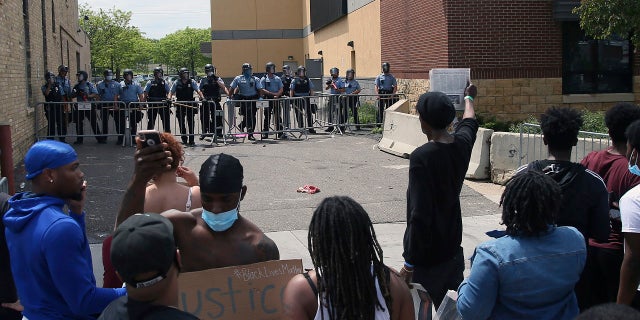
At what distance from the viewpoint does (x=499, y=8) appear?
1661 centimetres

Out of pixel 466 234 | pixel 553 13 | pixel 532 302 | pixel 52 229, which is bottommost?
pixel 466 234

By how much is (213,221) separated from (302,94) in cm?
1748

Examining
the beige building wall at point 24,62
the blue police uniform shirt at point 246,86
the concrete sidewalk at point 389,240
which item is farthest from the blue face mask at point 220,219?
the blue police uniform shirt at point 246,86

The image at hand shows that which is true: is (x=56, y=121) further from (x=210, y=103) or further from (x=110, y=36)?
(x=110, y=36)

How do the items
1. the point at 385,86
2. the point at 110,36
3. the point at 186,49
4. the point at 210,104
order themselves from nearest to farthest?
the point at 210,104 → the point at 385,86 → the point at 110,36 → the point at 186,49

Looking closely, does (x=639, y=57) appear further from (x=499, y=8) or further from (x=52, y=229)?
(x=52, y=229)

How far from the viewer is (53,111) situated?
58.4 feet

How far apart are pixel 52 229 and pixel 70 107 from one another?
16.0m

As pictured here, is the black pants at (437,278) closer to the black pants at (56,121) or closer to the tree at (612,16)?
the tree at (612,16)

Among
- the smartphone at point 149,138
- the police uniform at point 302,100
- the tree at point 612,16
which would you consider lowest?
the smartphone at point 149,138

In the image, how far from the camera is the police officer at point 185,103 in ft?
58.2

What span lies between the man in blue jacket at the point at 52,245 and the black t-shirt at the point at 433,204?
179 centimetres

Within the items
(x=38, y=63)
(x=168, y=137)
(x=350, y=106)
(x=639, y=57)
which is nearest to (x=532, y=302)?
(x=168, y=137)

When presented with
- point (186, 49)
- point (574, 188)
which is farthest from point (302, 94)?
point (186, 49)
